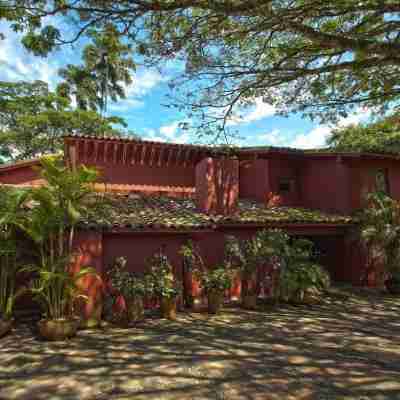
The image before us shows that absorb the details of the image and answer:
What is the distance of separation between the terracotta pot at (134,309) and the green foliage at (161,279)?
0.51 m

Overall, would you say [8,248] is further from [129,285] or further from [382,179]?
[382,179]

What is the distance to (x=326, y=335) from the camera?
7.27m

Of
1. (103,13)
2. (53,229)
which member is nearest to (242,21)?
(103,13)

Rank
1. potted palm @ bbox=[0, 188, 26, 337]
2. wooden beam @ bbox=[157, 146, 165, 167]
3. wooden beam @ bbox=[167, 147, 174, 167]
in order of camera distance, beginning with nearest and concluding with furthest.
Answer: potted palm @ bbox=[0, 188, 26, 337] < wooden beam @ bbox=[157, 146, 165, 167] < wooden beam @ bbox=[167, 147, 174, 167]

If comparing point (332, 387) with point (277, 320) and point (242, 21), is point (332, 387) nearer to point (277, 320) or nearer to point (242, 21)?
point (277, 320)

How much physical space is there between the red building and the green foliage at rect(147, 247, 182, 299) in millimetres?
885

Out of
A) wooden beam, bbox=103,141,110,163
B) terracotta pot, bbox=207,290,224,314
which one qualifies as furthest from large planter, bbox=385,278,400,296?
wooden beam, bbox=103,141,110,163

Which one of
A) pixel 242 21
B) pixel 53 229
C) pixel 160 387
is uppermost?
pixel 242 21

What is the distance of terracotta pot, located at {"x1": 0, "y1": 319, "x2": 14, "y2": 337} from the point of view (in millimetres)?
7360

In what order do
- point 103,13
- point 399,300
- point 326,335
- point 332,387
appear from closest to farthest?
point 332,387, point 103,13, point 326,335, point 399,300

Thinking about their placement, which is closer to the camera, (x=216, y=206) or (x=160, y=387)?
(x=160, y=387)

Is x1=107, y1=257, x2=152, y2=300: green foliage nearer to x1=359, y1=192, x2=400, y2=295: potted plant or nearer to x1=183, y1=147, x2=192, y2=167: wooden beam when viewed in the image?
x1=183, y1=147, x2=192, y2=167: wooden beam

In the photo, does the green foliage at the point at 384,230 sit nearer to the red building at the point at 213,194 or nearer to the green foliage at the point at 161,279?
the red building at the point at 213,194

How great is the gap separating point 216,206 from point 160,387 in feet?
23.8
